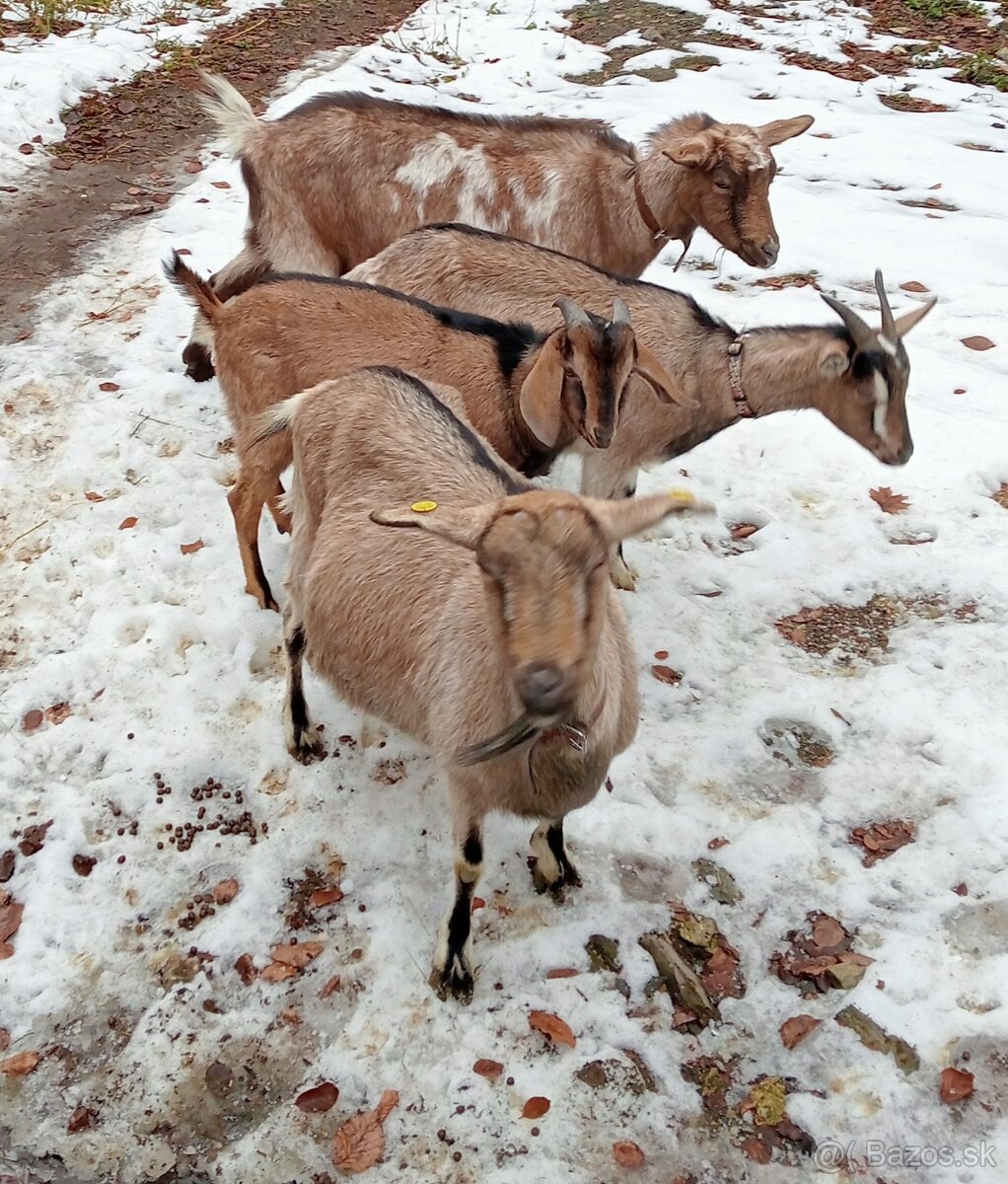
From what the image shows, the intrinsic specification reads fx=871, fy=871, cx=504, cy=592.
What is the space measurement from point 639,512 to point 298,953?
1.96m

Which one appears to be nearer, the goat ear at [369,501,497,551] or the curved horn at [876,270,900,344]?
the goat ear at [369,501,497,551]

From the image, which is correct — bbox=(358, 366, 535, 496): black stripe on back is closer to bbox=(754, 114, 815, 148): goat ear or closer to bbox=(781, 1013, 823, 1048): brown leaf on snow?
bbox=(781, 1013, 823, 1048): brown leaf on snow

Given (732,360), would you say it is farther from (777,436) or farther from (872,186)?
(872,186)

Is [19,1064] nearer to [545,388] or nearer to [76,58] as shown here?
[545,388]

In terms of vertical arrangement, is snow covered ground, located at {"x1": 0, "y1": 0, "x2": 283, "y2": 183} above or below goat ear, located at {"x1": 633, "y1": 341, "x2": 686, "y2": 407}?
above

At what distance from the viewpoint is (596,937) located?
2.97m

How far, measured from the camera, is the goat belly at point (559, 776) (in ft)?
7.82

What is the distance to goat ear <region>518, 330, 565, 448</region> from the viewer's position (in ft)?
11.8

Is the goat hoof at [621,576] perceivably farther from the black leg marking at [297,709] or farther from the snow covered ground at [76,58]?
the snow covered ground at [76,58]

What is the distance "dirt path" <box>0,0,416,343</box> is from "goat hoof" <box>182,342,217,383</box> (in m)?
1.17

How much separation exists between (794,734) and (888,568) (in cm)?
123

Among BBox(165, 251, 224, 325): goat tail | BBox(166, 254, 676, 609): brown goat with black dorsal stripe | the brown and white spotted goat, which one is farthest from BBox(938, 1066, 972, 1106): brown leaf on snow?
the brown and white spotted goat

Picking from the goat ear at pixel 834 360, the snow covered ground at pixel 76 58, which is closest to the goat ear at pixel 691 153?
the goat ear at pixel 834 360

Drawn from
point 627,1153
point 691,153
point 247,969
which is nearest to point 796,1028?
point 627,1153
